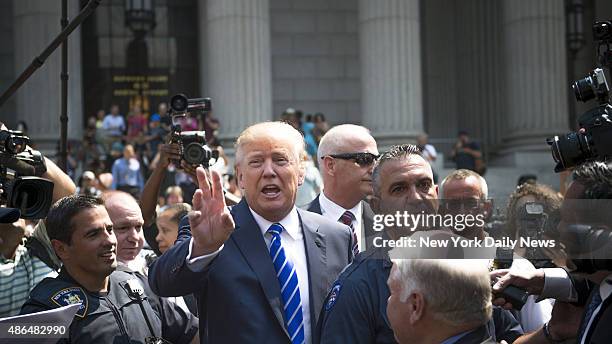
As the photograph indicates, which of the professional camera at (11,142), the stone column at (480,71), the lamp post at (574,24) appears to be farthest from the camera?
the stone column at (480,71)

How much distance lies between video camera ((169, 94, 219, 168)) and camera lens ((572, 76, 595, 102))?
244cm

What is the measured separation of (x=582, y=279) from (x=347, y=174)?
8.44 ft

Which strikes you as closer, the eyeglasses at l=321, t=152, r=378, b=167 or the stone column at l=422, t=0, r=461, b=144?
the eyeglasses at l=321, t=152, r=378, b=167

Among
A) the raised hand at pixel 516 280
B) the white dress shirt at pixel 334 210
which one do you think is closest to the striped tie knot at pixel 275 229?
the raised hand at pixel 516 280

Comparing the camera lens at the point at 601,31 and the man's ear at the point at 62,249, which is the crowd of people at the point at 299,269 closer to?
the man's ear at the point at 62,249

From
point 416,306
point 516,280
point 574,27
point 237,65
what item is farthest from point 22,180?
point 574,27

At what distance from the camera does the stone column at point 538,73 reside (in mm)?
21062

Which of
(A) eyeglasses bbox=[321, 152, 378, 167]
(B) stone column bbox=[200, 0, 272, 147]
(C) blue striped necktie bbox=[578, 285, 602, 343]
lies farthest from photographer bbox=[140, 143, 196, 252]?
(B) stone column bbox=[200, 0, 272, 147]

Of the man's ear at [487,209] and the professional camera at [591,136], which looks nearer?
the man's ear at [487,209]

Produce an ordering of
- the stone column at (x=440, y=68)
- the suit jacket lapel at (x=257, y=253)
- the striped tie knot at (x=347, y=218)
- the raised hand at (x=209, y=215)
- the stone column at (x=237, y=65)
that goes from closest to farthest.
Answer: the raised hand at (x=209, y=215) → the suit jacket lapel at (x=257, y=253) → the striped tie knot at (x=347, y=218) → the stone column at (x=237, y=65) → the stone column at (x=440, y=68)

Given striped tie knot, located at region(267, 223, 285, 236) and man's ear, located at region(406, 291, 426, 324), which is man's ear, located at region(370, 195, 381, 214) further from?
man's ear, located at region(406, 291, 426, 324)

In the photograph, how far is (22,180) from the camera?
14.7ft

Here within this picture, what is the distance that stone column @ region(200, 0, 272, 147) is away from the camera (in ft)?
65.2

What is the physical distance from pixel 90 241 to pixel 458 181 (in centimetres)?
204
